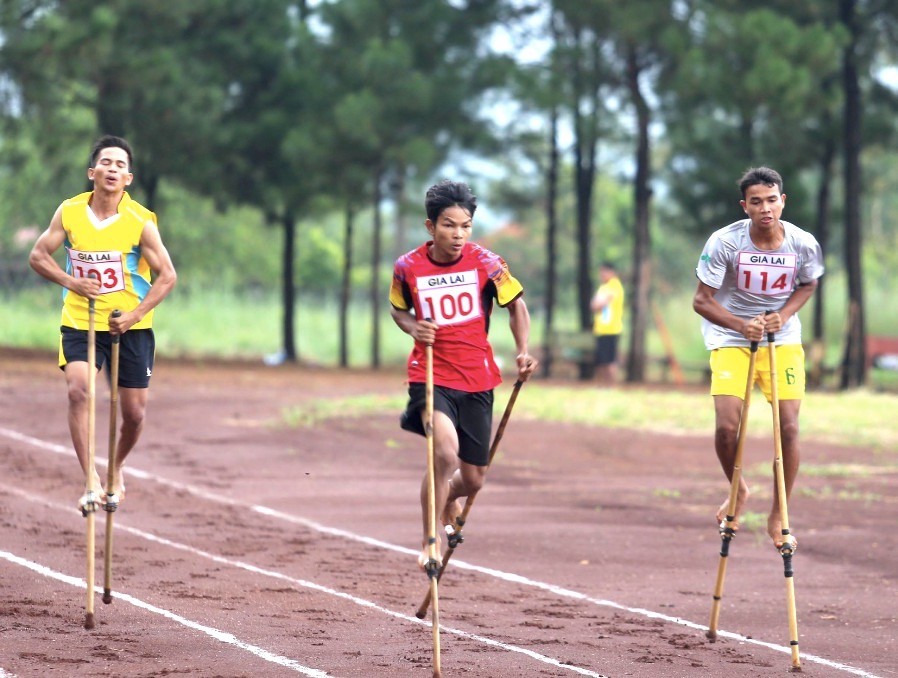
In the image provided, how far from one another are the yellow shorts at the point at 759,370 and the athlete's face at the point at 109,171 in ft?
13.2

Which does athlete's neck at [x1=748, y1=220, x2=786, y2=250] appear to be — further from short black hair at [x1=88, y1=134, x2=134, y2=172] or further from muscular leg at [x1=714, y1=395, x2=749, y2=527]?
short black hair at [x1=88, y1=134, x2=134, y2=172]

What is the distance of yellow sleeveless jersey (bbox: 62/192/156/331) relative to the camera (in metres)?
9.41

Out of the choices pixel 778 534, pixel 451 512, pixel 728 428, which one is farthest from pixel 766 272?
pixel 451 512

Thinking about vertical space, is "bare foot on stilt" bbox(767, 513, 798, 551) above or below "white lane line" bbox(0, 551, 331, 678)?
above

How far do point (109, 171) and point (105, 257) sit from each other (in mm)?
553

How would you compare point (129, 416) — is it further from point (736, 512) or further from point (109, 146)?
point (736, 512)

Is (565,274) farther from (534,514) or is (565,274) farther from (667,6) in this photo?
(534,514)

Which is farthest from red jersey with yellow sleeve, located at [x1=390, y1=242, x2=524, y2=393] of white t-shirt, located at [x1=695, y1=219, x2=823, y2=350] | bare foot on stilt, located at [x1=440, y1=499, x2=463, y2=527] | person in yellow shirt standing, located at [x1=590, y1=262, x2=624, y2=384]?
person in yellow shirt standing, located at [x1=590, y1=262, x2=624, y2=384]

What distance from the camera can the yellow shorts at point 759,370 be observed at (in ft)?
32.2

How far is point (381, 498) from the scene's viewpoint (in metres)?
15.2

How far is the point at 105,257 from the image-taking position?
9.45 meters

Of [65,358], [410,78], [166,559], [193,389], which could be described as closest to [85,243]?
[65,358]

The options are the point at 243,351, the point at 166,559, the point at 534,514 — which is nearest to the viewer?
the point at 166,559

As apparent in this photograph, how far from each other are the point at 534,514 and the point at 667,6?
2020 centimetres
